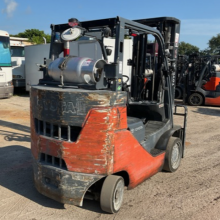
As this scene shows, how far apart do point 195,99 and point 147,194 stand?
421 inches

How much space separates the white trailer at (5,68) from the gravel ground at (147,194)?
303 inches

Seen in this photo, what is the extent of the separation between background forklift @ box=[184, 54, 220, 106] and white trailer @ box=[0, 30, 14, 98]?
30.3ft

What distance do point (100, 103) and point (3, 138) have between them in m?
5.04

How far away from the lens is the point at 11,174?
500 centimetres

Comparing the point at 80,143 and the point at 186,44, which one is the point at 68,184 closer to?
the point at 80,143

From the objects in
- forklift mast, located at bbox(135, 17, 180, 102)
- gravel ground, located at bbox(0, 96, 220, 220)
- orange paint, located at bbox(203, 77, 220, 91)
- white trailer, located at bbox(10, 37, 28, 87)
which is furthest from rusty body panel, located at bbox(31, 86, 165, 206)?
white trailer, located at bbox(10, 37, 28, 87)

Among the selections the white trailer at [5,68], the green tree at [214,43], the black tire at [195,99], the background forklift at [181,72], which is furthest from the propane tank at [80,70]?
the green tree at [214,43]

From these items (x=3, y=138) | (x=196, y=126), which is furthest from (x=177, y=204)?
(x=196, y=126)

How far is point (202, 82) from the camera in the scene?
13.9 meters

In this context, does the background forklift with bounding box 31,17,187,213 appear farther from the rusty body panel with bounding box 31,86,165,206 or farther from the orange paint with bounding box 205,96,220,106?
the orange paint with bounding box 205,96,220,106

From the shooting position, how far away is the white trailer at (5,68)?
45.4 ft

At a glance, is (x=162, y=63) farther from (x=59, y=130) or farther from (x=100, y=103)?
(x=59, y=130)

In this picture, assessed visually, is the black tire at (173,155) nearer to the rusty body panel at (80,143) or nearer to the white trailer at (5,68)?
the rusty body panel at (80,143)

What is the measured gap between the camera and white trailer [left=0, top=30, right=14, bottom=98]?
1385 centimetres
